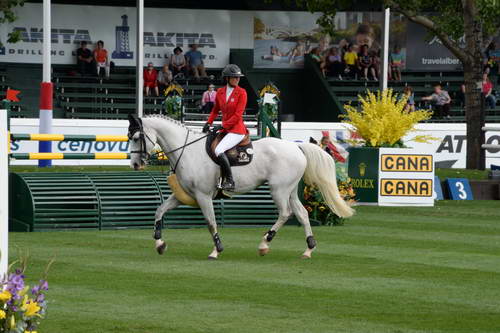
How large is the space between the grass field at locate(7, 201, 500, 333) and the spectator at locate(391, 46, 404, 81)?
2321 cm

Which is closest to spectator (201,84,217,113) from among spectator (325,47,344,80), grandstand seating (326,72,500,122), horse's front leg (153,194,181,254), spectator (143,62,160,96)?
spectator (143,62,160,96)

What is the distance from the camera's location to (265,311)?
33.8ft

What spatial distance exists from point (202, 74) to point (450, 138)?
33.4 feet

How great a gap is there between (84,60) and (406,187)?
56.9 ft

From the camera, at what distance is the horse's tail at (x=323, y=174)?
51.0 ft

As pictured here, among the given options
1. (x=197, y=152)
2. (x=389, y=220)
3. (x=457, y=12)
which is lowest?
(x=389, y=220)

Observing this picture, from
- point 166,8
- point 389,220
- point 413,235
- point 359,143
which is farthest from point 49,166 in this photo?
point 166,8

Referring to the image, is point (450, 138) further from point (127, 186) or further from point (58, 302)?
point (58, 302)

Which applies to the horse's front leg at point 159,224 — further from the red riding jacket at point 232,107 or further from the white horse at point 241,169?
the red riding jacket at point 232,107

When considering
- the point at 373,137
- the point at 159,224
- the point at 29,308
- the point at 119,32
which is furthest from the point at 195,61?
the point at 29,308

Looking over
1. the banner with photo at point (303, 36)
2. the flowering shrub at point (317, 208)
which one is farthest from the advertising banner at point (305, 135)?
the banner with photo at point (303, 36)

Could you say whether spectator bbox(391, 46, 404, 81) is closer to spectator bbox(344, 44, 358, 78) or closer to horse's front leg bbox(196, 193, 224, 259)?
spectator bbox(344, 44, 358, 78)

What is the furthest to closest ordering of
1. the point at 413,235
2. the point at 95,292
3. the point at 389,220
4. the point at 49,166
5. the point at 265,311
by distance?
the point at 49,166 → the point at 389,220 → the point at 413,235 → the point at 95,292 → the point at 265,311

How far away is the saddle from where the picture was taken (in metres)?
15.1
